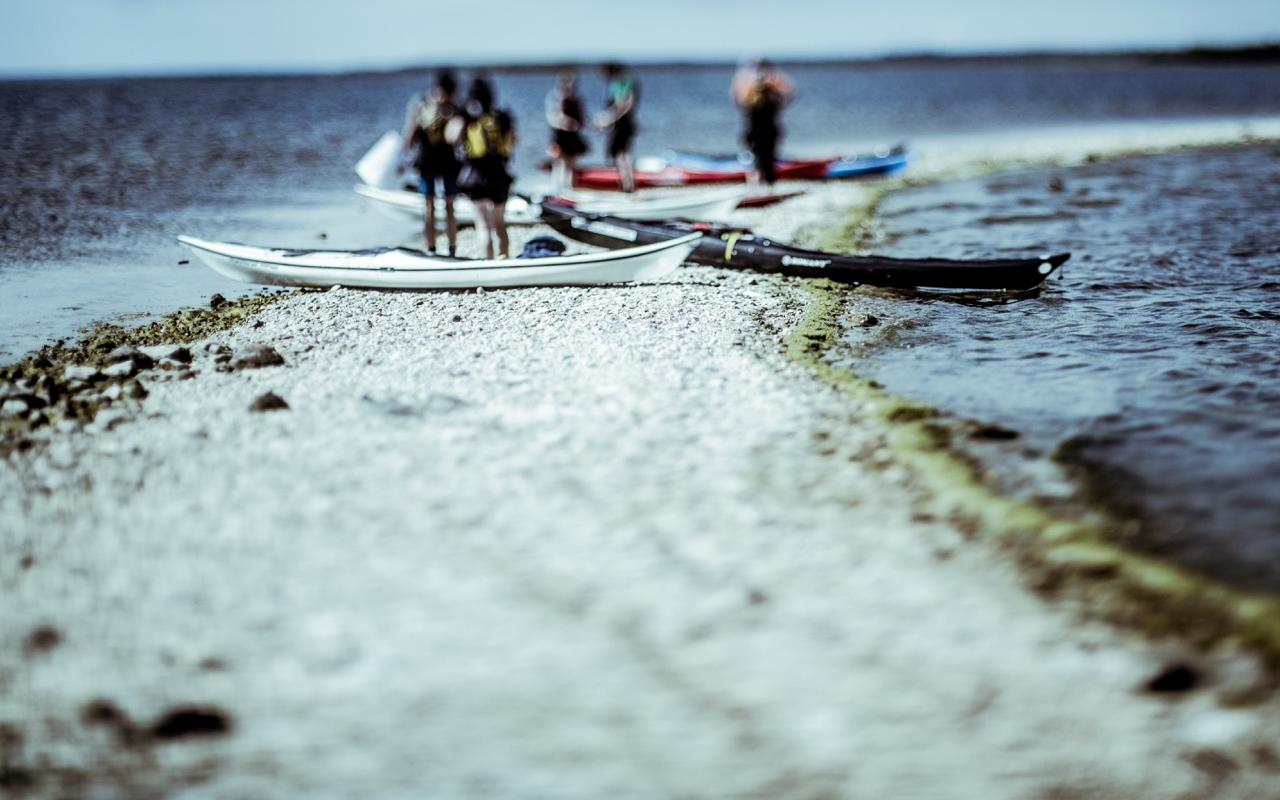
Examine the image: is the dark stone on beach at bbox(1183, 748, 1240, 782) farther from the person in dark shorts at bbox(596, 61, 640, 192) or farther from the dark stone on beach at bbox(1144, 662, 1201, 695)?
the person in dark shorts at bbox(596, 61, 640, 192)

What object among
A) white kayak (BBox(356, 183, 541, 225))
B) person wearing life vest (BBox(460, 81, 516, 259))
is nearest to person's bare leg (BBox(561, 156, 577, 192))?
white kayak (BBox(356, 183, 541, 225))

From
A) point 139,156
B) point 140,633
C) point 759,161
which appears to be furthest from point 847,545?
point 139,156

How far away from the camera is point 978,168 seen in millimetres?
27141

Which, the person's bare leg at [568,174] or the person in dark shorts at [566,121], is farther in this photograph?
the person's bare leg at [568,174]

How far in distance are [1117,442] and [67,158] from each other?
3258 centimetres

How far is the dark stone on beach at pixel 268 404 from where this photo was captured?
24.8ft

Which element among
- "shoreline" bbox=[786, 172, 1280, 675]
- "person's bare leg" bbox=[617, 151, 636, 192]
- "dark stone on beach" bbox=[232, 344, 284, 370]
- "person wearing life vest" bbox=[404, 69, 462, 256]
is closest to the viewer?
"shoreline" bbox=[786, 172, 1280, 675]

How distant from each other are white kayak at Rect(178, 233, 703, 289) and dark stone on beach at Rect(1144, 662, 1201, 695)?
25.9ft

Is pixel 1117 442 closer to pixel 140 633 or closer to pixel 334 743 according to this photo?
pixel 334 743

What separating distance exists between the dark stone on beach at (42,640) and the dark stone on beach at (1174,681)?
479 centimetres

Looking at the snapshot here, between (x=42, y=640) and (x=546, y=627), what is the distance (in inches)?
90.3

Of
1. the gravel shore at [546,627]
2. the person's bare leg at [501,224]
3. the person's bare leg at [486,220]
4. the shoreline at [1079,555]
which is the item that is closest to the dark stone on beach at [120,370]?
the gravel shore at [546,627]

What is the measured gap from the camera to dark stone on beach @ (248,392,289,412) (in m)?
7.55

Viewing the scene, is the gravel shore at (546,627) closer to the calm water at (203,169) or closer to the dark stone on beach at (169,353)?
the dark stone on beach at (169,353)
